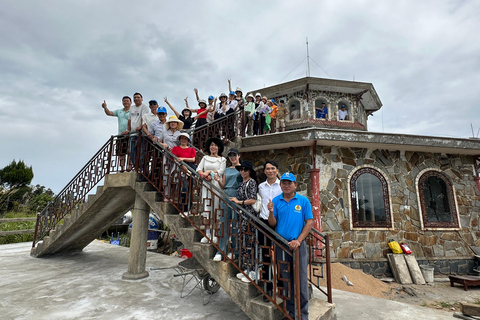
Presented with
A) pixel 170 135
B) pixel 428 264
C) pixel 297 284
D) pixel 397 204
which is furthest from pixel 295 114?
pixel 297 284

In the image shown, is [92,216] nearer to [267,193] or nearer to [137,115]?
[137,115]

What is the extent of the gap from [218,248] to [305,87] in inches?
394

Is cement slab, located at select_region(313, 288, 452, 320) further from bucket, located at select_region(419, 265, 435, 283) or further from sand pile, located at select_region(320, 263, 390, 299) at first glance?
bucket, located at select_region(419, 265, 435, 283)

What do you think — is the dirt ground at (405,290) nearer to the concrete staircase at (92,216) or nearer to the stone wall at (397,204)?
the stone wall at (397,204)

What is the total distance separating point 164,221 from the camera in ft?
14.3

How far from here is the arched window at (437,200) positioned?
8.09m

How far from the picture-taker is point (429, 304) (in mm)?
5797

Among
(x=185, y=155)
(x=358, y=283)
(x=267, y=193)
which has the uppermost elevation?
(x=185, y=155)

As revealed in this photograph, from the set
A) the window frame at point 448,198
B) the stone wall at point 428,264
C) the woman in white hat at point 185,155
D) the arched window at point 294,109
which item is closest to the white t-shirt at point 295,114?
the arched window at point 294,109

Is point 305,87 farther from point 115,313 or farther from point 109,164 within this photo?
point 115,313

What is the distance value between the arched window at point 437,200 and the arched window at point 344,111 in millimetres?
4585

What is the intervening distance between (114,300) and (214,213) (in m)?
2.35

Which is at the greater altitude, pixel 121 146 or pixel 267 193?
pixel 121 146

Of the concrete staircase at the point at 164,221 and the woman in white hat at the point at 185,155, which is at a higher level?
the woman in white hat at the point at 185,155
